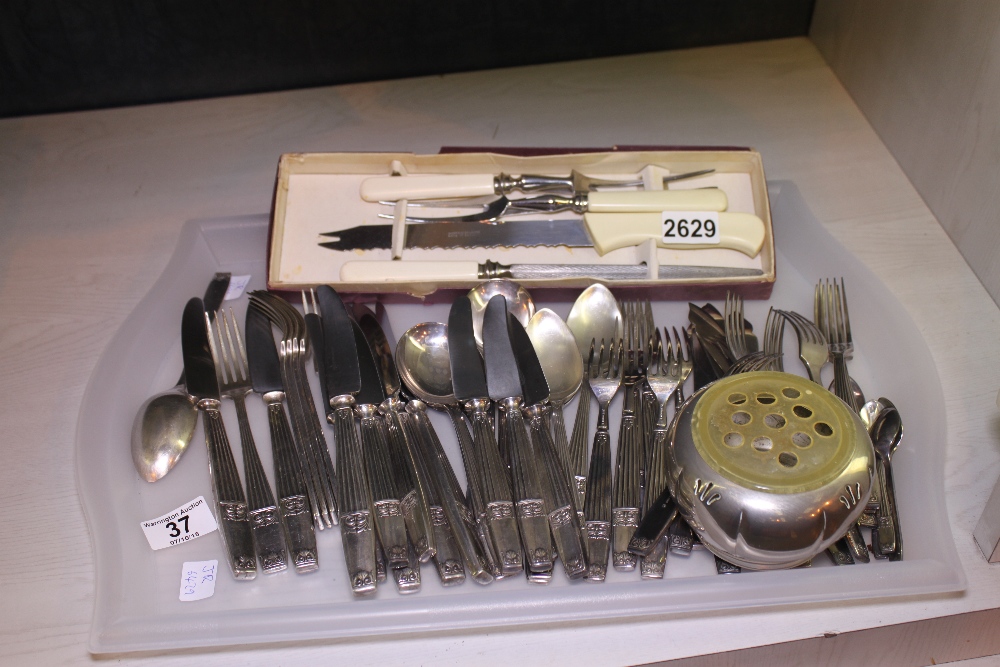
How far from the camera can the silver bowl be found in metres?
0.63

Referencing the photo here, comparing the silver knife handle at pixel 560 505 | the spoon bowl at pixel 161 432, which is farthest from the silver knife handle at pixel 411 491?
the spoon bowl at pixel 161 432

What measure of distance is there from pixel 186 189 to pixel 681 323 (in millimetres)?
733

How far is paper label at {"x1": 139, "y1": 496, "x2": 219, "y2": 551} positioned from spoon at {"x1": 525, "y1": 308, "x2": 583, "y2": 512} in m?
0.35

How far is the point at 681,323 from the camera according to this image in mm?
965

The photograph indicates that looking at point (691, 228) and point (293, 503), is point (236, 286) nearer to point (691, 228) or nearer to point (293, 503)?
point (293, 503)

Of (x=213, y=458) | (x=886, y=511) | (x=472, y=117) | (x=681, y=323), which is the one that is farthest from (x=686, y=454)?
(x=472, y=117)

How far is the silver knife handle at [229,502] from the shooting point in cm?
74

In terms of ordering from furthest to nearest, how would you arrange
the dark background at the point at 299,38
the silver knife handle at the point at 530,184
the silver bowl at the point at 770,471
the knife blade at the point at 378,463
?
the dark background at the point at 299,38
the silver knife handle at the point at 530,184
the knife blade at the point at 378,463
the silver bowl at the point at 770,471

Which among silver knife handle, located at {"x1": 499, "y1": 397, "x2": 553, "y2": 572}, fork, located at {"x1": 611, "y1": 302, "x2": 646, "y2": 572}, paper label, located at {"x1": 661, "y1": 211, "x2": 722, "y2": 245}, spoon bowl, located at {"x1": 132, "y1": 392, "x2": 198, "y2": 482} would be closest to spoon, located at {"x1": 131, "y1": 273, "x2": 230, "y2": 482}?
spoon bowl, located at {"x1": 132, "y1": 392, "x2": 198, "y2": 482}

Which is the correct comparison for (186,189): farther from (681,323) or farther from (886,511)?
(886,511)

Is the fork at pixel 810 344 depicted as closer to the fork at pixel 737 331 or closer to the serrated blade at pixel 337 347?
the fork at pixel 737 331

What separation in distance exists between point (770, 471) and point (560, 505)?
0.63ft

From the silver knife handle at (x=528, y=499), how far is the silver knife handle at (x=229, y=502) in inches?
9.9

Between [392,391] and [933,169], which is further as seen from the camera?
[933,169]
